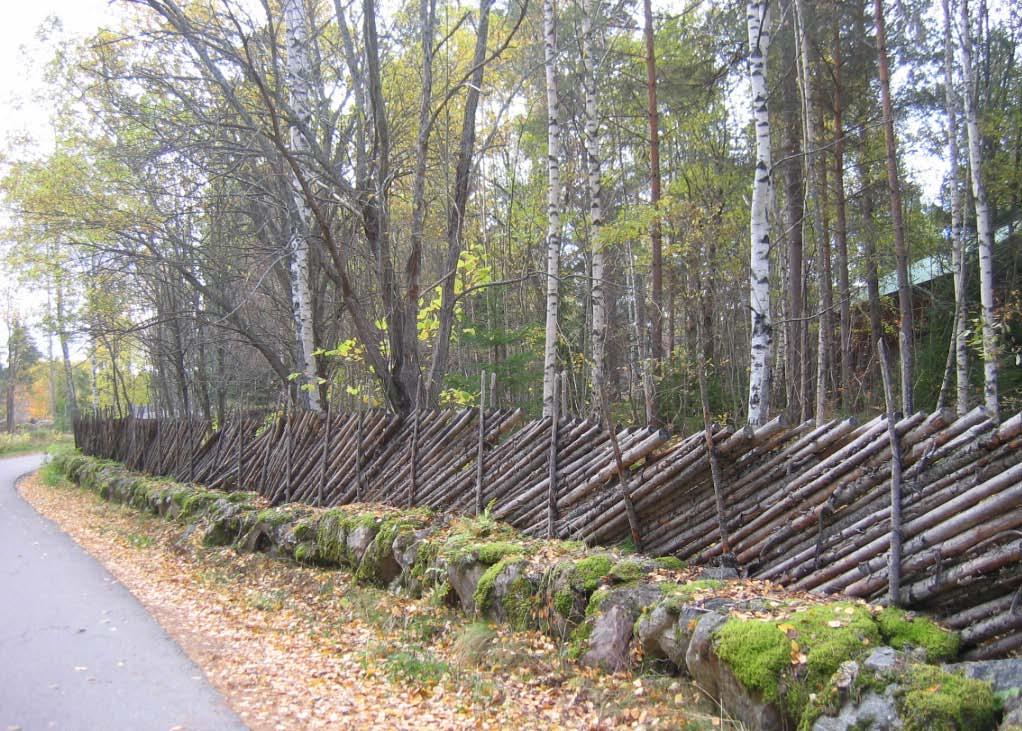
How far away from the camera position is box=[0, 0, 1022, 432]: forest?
10023 mm

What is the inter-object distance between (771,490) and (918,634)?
146 centimetres

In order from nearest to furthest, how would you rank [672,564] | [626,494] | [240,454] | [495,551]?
[672,564], [626,494], [495,551], [240,454]

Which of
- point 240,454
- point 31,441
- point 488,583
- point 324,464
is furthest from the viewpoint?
point 31,441

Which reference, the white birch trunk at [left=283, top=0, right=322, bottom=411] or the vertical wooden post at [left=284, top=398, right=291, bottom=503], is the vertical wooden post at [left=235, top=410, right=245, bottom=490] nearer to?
the white birch trunk at [left=283, top=0, right=322, bottom=411]

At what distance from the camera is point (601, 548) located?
5738 mm

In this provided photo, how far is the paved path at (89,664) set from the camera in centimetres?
436

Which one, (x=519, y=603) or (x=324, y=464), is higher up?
(x=324, y=464)

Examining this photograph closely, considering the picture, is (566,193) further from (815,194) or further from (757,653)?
(757,653)

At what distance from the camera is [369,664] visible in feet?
17.6

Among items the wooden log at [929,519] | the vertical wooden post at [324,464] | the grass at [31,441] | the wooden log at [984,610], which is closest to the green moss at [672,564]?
the wooden log at [929,519]

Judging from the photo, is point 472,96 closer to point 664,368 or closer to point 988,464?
point 664,368

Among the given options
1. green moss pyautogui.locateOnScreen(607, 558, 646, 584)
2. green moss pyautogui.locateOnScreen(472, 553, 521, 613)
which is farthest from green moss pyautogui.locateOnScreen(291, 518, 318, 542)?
green moss pyautogui.locateOnScreen(607, 558, 646, 584)

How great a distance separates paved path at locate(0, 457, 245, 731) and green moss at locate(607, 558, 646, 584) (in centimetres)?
247

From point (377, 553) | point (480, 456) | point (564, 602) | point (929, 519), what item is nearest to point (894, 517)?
point (929, 519)
